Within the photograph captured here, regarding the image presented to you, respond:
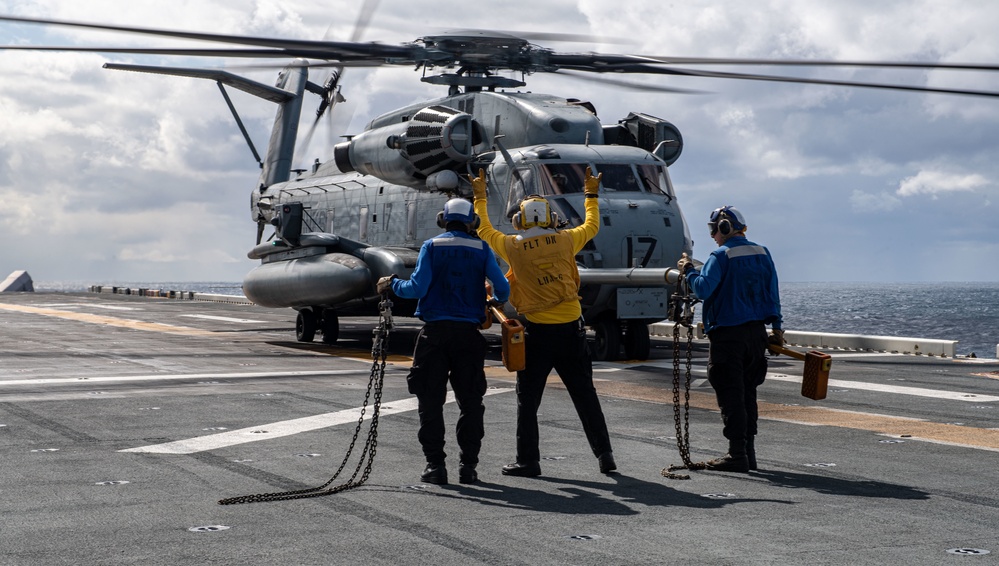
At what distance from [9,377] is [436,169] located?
23.4ft

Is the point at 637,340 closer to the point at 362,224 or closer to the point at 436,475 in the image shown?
the point at 362,224

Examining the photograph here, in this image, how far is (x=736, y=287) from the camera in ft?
26.8

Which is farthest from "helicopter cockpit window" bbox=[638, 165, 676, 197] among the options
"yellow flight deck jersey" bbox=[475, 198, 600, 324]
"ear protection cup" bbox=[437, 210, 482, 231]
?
"ear protection cup" bbox=[437, 210, 482, 231]

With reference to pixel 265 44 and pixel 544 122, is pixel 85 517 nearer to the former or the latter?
pixel 265 44

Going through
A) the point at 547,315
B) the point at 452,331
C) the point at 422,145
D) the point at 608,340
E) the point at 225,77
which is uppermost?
the point at 225,77

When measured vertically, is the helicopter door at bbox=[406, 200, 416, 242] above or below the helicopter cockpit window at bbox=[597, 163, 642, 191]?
below

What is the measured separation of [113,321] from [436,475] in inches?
953

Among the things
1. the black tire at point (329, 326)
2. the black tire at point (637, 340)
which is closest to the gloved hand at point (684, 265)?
the black tire at point (637, 340)

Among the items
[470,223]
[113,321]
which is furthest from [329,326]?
[470,223]

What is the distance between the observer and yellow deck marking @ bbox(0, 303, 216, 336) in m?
25.6

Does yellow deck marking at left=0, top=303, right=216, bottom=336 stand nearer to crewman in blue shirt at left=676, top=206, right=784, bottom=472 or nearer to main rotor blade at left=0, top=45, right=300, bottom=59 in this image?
main rotor blade at left=0, top=45, right=300, bottom=59

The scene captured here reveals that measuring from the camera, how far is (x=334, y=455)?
8.54 meters

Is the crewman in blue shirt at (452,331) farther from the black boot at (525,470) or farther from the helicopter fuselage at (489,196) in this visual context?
the helicopter fuselage at (489,196)

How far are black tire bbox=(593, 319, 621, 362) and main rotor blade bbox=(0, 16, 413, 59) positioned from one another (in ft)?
16.8
